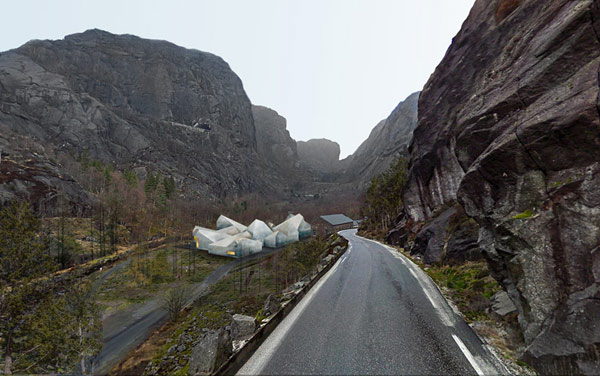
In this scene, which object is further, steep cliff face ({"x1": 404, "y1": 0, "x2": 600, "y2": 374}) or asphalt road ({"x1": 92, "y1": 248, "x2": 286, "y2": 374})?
asphalt road ({"x1": 92, "y1": 248, "x2": 286, "y2": 374})

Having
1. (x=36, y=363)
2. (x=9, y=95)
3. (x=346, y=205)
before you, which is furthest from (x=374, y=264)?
(x=9, y=95)

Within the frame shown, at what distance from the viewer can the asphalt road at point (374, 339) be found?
4.88 m

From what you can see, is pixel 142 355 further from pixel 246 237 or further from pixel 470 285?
pixel 246 237

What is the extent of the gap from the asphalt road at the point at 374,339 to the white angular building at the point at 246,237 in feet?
175

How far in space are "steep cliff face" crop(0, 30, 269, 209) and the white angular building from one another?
8321cm

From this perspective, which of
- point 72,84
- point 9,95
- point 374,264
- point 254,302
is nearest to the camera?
point 374,264

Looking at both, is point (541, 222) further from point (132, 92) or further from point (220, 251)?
point (132, 92)

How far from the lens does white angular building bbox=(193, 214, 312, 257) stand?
5944cm

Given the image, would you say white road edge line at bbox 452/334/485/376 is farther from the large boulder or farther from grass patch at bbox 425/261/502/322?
the large boulder

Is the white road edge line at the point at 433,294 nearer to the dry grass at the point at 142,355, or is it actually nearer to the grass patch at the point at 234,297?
the grass patch at the point at 234,297

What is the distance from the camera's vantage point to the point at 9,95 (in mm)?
123375

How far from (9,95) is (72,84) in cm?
3647

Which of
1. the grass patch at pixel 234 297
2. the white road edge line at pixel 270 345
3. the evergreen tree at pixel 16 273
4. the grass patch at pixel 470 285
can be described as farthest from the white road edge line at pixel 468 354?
the evergreen tree at pixel 16 273

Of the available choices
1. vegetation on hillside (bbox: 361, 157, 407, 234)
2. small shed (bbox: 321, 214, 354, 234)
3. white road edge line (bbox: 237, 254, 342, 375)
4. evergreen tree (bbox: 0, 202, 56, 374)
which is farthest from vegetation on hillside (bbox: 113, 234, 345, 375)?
small shed (bbox: 321, 214, 354, 234)
